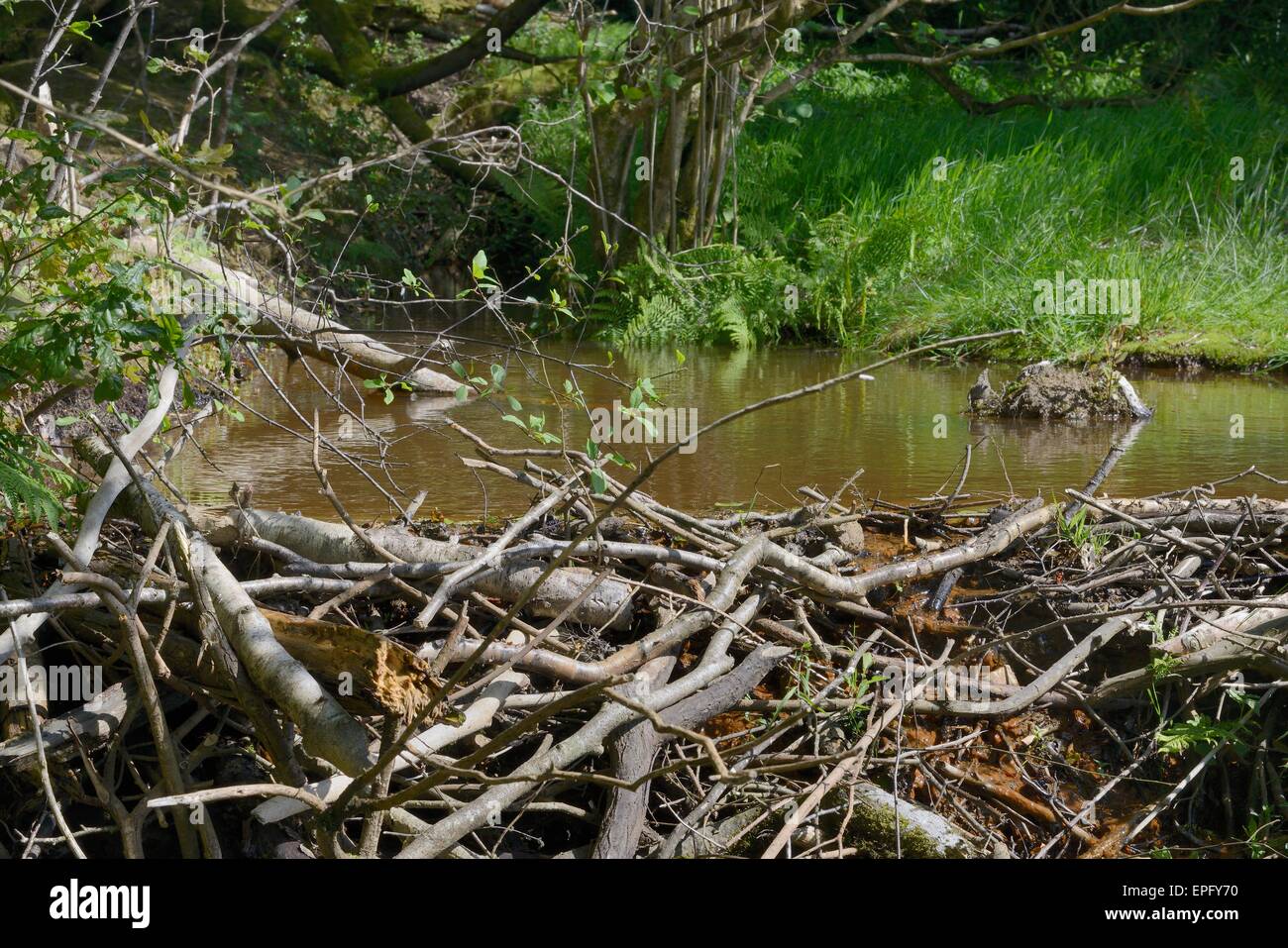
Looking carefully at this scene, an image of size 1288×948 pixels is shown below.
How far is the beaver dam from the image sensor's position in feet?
8.75

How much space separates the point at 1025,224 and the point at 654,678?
7.03 meters

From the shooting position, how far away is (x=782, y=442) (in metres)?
5.44

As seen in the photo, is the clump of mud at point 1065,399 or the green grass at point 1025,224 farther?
the green grass at point 1025,224

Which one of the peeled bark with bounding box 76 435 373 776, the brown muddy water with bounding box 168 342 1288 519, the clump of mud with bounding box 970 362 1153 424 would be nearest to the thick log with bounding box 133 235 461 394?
the brown muddy water with bounding box 168 342 1288 519

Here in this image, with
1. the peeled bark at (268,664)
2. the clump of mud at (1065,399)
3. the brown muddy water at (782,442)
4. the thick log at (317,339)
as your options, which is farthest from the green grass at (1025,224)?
the peeled bark at (268,664)

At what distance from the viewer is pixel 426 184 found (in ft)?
39.3

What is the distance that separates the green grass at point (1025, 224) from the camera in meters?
7.88

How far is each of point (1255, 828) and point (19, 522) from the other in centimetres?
326

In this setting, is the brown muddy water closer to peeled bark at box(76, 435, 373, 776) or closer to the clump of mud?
the clump of mud

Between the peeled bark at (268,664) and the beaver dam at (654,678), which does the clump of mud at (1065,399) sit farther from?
the peeled bark at (268,664)

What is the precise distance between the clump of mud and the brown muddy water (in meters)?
0.14

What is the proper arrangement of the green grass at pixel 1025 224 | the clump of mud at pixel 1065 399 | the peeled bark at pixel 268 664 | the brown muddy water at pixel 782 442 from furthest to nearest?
the green grass at pixel 1025 224
the clump of mud at pixel 1065 399
the brown muddy water at pixel 782 442
the peeled bark at pixel 268 664

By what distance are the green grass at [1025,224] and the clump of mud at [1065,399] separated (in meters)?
1.00
